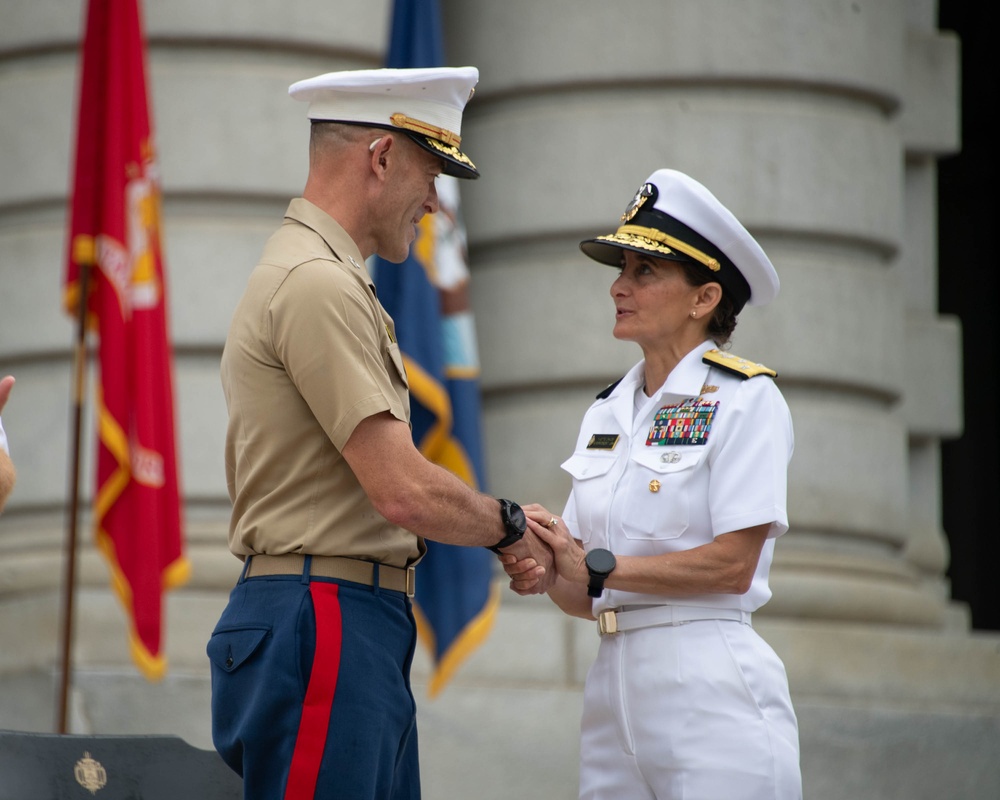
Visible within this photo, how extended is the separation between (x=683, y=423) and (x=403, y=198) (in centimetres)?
78

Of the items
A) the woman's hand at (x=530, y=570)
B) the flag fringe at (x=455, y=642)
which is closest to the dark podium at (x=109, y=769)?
the woman's hand at (x=530, y=570)

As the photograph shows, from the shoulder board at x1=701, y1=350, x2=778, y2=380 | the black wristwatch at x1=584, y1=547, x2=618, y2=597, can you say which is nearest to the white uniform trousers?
the black wristwatch at x1=584, y1=547, x2=618, y2=597

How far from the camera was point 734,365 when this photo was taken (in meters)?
3.23

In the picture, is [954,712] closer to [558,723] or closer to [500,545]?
[558,723]

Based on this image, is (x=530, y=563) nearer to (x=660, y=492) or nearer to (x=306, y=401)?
(x=660, y=492)

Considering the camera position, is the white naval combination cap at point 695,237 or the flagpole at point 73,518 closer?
the white naval combination cap at point 695,237

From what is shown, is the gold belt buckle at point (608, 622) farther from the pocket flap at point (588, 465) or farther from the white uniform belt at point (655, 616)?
the pocket flap at point (588, 465)

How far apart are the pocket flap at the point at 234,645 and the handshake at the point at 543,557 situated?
606mm

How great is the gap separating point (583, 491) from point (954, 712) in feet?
10.1

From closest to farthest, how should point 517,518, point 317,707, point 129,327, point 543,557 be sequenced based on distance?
point 317,707 < point 517,518 < point 543,557 < point 129,327

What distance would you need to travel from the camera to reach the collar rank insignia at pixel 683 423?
10.4ft

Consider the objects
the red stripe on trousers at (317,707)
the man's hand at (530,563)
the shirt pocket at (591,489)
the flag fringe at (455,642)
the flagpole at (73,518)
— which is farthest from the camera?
the flag fringe at (455,642)

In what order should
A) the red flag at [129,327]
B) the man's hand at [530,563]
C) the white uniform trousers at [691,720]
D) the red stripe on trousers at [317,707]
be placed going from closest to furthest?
the red stripe on trousers at [317,707], the white uniform trousers at [691,720], the man's hand at [530,563], the red flag at [129,327]

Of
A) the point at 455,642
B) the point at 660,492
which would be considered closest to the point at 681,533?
the point at 660,492
